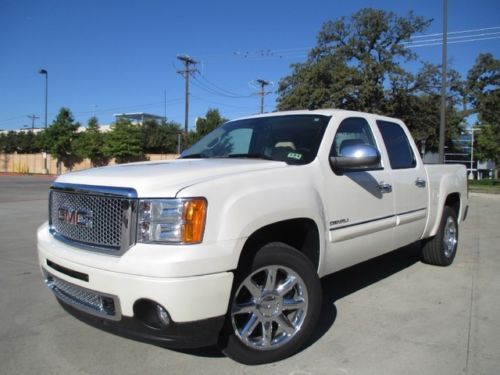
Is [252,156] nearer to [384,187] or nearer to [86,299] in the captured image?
[384,187]

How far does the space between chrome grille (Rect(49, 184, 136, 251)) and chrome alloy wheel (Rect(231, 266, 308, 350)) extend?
83cm

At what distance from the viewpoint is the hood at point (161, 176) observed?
284 cm

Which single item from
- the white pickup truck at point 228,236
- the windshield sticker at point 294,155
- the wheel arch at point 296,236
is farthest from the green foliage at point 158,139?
the wheel arch at point 296,236

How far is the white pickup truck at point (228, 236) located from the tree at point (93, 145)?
42.4m

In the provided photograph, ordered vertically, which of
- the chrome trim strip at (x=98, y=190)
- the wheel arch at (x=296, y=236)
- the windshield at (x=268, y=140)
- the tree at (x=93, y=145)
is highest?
the tree at (x=93, y=145)

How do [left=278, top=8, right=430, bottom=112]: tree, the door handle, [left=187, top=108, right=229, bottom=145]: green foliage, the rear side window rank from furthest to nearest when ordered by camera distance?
[left=187, top=108, right=229, bottom=145]: green foliage < [left=278, top=8, right=430, bottom=112]: tree < the rear side window < the door handle

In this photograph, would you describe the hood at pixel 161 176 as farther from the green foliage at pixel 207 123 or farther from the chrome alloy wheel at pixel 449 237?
the green foliage at pixel 207 123

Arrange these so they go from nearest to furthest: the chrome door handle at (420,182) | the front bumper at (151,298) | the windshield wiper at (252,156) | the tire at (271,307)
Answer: the front bumper at (151,298), the tire at (271,307), the windshield wiper at (252,156), the chrome door handle at (420,182)

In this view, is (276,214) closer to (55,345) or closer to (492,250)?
(55,345)

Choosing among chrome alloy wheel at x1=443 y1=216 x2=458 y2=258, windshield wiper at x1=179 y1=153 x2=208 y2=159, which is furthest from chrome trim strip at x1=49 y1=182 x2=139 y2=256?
chrome alloy wheel at x1=443 y1=216 x2=458 y2=258

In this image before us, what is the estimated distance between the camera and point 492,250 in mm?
7453

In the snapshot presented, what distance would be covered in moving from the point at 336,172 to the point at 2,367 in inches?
112

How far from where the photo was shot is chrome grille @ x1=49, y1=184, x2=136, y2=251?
2869mm

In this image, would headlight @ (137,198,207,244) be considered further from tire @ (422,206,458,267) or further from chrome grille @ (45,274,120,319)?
tire @ (422,206,458,267)
